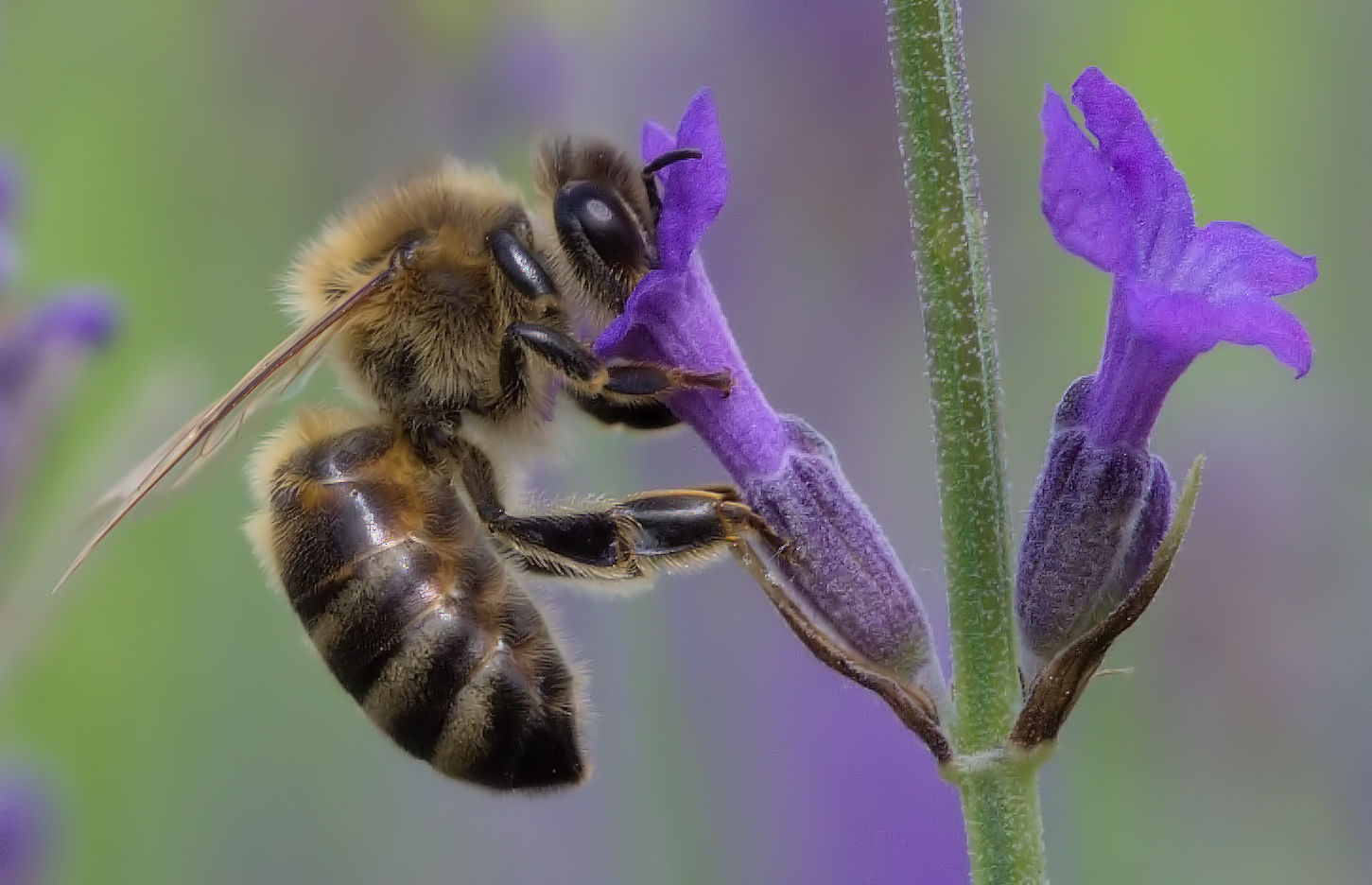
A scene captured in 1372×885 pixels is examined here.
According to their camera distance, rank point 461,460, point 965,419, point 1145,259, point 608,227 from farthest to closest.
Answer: point 461,460, point 608,227, point 1145,259, point 965,419

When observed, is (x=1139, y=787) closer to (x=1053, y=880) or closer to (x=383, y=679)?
(x=1053, y=880)

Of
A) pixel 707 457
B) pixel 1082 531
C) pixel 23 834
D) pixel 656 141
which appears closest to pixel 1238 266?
pixel 1082 531

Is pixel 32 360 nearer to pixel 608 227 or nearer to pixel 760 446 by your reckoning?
pixel 608 227

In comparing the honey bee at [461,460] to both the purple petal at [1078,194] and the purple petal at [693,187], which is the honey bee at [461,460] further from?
the purple petal at [1078,194]

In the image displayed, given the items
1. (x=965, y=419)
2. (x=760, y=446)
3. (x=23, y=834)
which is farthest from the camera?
(x=23, y=834)

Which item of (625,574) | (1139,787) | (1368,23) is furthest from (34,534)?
(1368,23)

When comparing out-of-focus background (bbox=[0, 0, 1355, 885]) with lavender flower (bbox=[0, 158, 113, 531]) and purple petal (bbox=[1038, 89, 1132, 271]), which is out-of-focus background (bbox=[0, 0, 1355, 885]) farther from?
purple petal (bbox=[1038, 89, 1132, 271])
